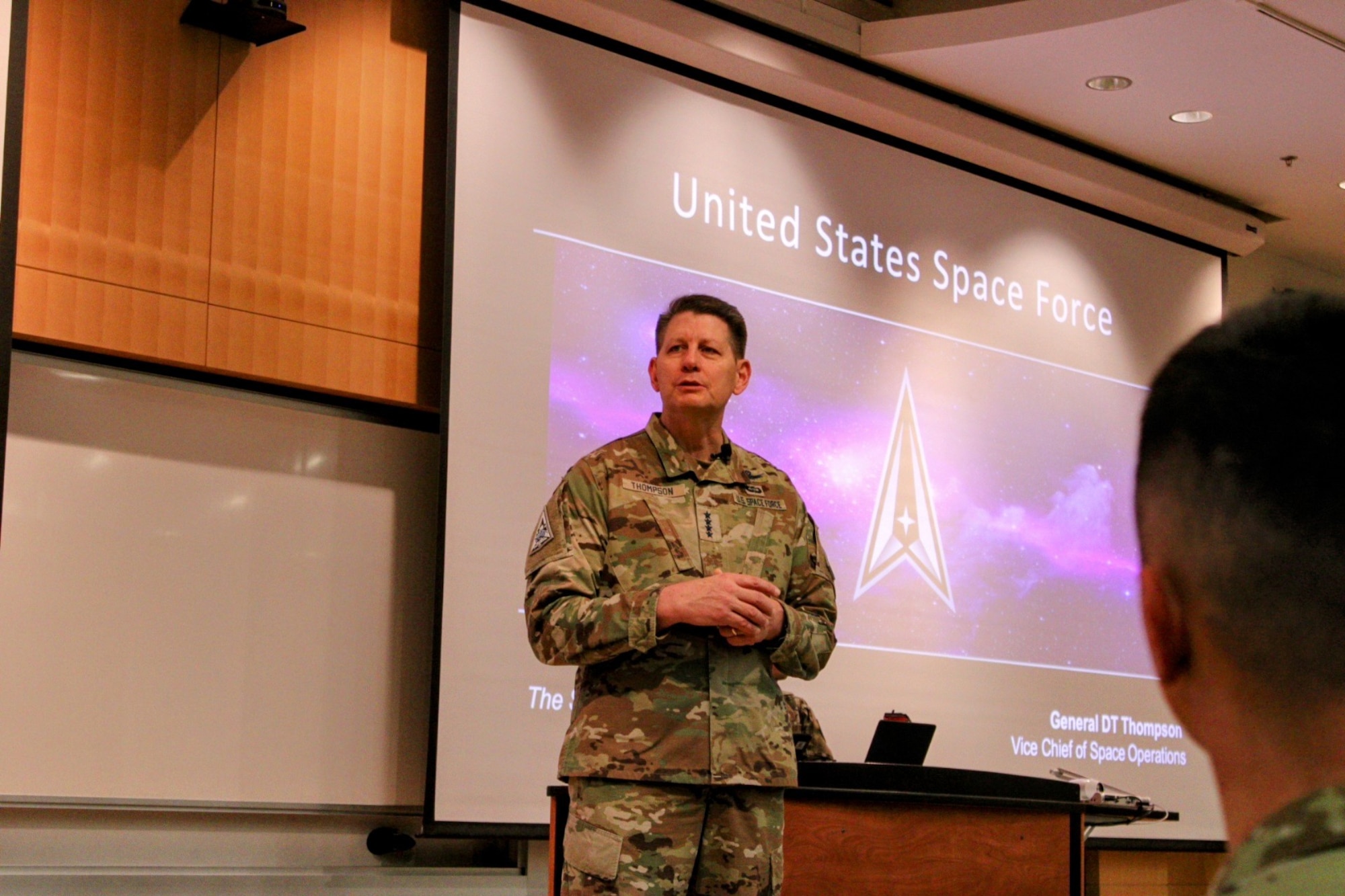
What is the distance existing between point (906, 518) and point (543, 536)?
11.7 ft

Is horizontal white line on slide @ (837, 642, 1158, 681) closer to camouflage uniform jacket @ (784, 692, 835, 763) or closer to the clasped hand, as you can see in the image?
camouflage uniform jacket @ (784, 692, 835, 763)

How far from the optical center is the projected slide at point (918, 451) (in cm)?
495

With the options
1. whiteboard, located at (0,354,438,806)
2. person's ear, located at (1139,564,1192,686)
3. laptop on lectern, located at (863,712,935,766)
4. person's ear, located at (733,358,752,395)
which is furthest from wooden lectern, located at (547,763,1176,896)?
person's ear, located at (1139,564,1192,686)

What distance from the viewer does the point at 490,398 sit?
458 centimetres

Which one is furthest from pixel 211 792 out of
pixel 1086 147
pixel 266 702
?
pixel 1086 147

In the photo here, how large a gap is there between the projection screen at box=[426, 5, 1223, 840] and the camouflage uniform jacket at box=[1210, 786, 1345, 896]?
13.0 feet

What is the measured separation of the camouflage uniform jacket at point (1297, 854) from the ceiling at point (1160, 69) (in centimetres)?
544

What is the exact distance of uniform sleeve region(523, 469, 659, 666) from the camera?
7.19 ft

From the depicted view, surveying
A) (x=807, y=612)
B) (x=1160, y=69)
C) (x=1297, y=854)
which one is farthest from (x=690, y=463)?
(x=1160, y=69)

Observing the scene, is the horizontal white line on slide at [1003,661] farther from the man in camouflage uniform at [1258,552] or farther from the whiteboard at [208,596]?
the man in camouflage uniform at [1258,552]

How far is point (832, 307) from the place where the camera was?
571cm

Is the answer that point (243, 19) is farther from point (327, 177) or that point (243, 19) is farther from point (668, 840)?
point (668, 840)

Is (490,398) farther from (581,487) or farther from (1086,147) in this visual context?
(1086,147)

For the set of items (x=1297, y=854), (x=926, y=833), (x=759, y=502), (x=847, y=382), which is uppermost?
(x=847, y=382)
